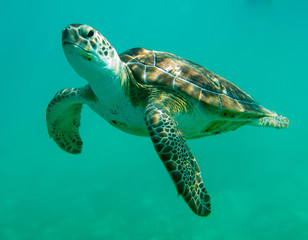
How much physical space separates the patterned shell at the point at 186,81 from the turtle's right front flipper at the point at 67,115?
976 millimetres

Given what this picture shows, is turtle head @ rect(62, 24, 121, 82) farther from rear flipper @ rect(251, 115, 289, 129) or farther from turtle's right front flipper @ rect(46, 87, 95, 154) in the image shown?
rear flipper @ rect(251, 115, 289, 129)

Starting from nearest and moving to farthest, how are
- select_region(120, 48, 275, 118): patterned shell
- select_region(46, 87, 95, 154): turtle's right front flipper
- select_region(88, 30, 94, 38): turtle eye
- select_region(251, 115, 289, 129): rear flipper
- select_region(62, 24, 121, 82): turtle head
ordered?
select_region(62, 24, 121, 82): turtle head < select_region(88, 30, 94, 38): turtle eye < select_region(120, 48, 275, 118): patterned shell < select_region(46, 87, 95, 154): turtle's right front flipper < select_region(251, 115, 289, 129): rear flipper

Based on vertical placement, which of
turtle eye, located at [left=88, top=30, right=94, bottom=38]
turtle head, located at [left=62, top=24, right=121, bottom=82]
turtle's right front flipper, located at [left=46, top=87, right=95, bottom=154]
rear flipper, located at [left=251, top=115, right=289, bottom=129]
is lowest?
turtle head, located at [left=62, top=24, right=121, bottom=82]

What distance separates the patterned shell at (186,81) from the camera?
11.5 ft

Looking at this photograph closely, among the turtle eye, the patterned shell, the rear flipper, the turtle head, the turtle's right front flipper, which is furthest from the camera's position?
the rear flipper

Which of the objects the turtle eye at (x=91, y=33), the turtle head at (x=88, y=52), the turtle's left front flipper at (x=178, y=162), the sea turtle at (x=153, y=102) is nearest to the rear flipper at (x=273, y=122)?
the sea turtle at (x=153, y=102)

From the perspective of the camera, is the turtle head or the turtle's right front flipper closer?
the turtle head

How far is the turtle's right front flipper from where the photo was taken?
398cm

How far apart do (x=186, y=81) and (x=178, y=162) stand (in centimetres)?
155

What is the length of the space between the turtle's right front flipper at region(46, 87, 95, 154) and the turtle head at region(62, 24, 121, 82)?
91cm

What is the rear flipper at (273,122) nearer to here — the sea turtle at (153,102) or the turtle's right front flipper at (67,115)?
the sea turtle at (153,102)

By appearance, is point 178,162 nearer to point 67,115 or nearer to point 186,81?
point 186,81

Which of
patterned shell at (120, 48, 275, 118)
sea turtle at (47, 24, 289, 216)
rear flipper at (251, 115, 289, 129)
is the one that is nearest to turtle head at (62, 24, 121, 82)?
sea turtle at (47, 24, 289, 216)

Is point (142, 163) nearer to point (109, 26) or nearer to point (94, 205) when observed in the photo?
point (94, 205)
